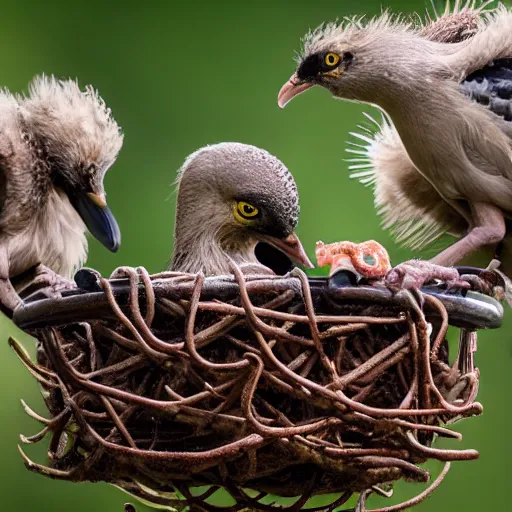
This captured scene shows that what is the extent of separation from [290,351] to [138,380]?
0.18m

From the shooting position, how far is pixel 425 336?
130 cm

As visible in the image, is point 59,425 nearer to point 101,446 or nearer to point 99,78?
point 101,446

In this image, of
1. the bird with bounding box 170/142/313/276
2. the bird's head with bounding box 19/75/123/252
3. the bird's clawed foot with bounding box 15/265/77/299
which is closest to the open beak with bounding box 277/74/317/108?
the bird with bounding box 170/142/313/276

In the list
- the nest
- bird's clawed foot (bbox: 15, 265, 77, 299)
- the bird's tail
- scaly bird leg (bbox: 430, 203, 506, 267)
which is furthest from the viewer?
the bird's tail

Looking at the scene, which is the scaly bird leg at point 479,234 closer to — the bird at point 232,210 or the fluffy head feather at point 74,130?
the bird at point 232,210

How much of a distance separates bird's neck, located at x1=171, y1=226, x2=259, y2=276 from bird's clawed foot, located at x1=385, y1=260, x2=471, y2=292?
0.33 meters

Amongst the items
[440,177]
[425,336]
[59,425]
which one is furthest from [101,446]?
[440,177]

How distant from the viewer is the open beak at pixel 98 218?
1651 mm

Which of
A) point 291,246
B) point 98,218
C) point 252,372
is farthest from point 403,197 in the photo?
point 252,372

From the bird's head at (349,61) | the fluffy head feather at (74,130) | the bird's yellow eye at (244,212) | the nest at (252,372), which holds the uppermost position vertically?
the bird's head at (349,61)

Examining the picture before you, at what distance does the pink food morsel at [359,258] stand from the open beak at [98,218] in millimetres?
377

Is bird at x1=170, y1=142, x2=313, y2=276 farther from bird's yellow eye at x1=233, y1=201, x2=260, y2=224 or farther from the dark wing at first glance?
the dark wing

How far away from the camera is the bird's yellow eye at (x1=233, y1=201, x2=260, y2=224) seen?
1.62 meters

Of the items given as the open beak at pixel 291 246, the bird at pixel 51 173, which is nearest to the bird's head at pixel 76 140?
the bird at pixel 51 173
